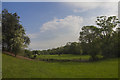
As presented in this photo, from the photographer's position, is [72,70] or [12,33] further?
[12,33]

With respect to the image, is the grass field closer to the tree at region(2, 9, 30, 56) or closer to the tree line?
the tree line

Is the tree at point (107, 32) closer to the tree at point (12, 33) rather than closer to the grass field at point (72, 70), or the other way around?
the grass field at point (72, 70)

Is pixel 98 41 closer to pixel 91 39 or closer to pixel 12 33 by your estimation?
pixel 91 39

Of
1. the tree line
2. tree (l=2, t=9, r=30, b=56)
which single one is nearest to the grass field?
the tree line

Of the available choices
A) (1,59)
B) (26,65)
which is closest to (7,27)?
(1,59)

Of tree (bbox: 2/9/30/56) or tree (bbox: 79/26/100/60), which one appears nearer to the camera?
tree (bbox: 79/26/100/60)

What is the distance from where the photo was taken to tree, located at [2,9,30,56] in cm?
898

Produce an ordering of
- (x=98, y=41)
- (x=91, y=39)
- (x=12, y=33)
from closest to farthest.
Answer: (x=98, y=41) < (x=91, y=39) < (x=12, y=33)

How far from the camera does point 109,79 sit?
3.87m

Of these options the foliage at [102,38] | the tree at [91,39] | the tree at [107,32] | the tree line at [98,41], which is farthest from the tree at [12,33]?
the tree at [107,32]

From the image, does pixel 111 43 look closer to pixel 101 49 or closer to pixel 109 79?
pixel 101 49

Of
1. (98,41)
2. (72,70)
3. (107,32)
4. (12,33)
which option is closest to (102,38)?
(98,41)

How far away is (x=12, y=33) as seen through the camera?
10734 millimetres

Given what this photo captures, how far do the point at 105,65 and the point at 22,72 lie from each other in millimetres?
4391
